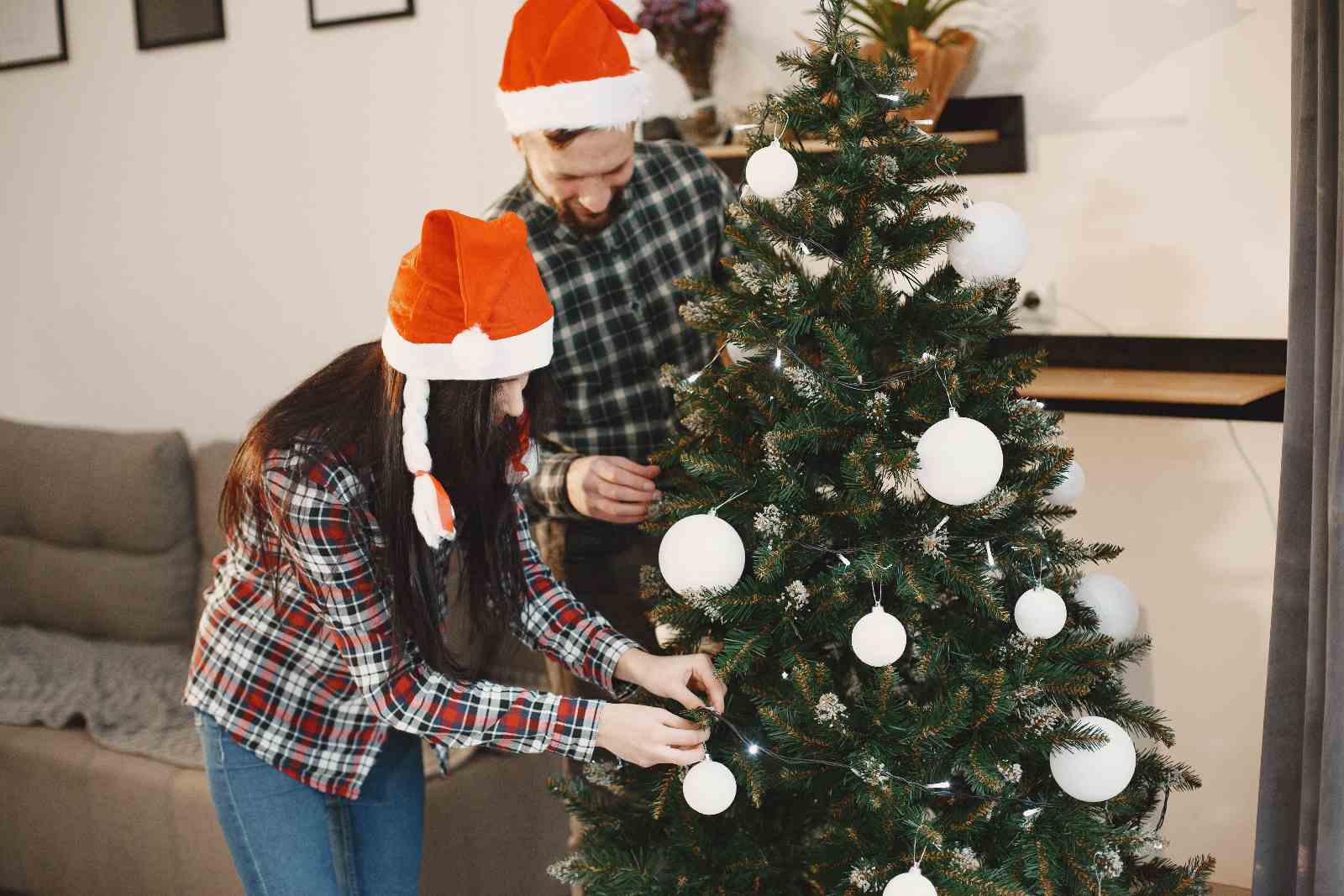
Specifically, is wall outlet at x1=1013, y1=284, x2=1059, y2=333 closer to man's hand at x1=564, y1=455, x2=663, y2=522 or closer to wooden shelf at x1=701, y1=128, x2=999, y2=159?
wooden shelf at x1=701, y1=128, x2=999, y2=159

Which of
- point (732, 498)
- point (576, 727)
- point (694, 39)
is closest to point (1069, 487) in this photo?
point (732, 498)

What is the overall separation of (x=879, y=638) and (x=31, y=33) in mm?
3255

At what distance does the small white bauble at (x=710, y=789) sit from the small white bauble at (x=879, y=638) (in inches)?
8.1

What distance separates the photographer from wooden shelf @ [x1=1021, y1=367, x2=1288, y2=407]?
6.15 ft

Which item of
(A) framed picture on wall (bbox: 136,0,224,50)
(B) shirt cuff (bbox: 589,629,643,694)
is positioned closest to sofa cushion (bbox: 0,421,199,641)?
(A) framed picture on wall (bbox: 136,0,224,50)

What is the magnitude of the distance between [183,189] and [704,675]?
2528 millimetres

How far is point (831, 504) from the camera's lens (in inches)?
50.8

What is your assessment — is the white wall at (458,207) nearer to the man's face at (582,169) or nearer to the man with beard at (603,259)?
the man with beard at (603,259)

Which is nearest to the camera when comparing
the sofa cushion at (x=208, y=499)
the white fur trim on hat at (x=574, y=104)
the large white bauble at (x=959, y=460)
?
the large white bauble at (x=959, y=460)

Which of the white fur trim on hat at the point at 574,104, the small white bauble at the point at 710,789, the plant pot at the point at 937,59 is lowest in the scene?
the small white bauble at the point at 710,789

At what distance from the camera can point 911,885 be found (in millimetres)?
1181

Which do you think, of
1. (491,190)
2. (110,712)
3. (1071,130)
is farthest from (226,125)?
(1071,130)

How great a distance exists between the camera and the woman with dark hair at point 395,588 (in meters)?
1.26

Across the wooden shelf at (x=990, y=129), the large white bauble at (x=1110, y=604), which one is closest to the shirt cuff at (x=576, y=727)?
the large white bauble at (x=1110, y=604)
